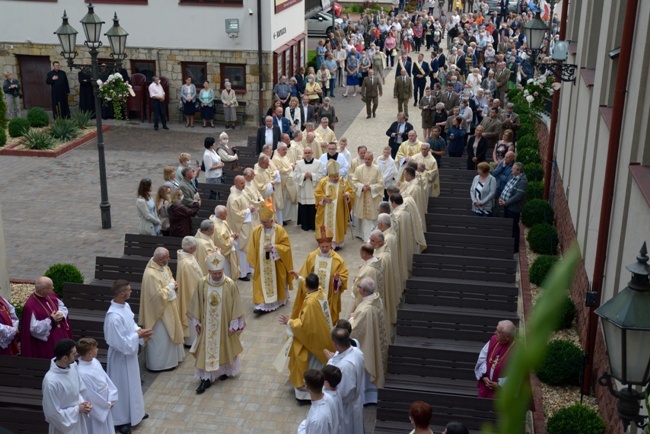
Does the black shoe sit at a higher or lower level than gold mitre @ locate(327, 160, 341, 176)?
lower

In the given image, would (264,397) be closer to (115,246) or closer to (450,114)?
(115,246)

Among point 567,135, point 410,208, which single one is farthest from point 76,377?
point 567,135

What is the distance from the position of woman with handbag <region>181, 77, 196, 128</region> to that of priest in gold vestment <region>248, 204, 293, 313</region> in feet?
47.3

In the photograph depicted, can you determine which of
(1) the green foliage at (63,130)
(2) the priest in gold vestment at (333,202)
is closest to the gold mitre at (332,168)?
(2) the priest in gold vestment at (333,202)

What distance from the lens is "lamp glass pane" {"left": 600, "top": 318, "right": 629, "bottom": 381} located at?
4.20 meters

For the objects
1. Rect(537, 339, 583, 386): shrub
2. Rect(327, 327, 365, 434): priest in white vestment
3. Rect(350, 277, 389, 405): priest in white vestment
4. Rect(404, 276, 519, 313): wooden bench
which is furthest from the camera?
Rect(404, 276, 519, 313): wooden bench

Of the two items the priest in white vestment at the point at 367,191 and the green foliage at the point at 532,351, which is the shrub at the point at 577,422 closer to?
the green foliage at the point at 532,351

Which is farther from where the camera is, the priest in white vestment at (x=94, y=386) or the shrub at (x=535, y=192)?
the shrub at (x=535, y=192)

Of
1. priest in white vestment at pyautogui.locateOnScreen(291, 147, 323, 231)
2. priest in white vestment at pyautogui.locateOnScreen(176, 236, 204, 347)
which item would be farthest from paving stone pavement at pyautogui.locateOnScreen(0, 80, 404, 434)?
priest in white vestment at pyautogui.locateOnScreen(176, 236, 204, 347)

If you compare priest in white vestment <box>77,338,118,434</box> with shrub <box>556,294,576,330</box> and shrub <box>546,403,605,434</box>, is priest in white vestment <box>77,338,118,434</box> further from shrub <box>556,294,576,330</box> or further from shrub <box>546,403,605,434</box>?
shrub <box>556,294,576,330</box>

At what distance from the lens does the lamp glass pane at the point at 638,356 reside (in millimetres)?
4137

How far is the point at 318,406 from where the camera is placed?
8102 mm

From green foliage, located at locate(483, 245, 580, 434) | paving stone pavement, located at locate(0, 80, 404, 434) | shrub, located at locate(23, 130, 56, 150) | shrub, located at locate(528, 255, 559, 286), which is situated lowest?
paving stone pavement, located at locate(0, 80, 404, 434)

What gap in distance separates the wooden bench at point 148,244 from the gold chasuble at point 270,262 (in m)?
1.36
